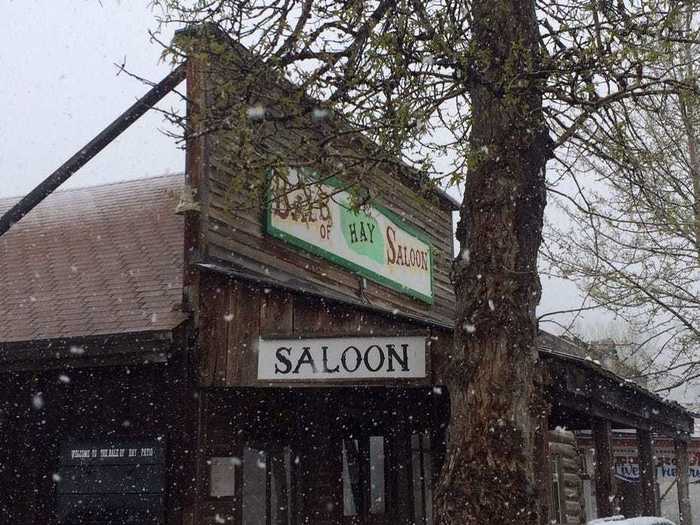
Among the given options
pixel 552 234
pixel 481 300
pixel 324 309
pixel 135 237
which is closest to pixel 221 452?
pixel 324 309

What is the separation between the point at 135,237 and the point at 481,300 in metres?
6.78

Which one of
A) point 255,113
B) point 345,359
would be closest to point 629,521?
point 345,359

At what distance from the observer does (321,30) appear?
6277 mm


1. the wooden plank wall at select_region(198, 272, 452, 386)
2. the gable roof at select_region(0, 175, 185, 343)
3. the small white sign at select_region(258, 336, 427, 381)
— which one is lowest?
the small white sign at select_region(258, 336, 427, 381)

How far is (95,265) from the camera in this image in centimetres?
1038

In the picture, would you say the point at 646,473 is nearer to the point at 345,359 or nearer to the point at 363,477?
the point at 363,477

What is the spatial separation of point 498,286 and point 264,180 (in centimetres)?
210

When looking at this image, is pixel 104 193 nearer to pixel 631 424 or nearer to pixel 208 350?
pixel 208 350

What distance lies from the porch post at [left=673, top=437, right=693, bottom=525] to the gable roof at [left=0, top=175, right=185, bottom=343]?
30.6 feet

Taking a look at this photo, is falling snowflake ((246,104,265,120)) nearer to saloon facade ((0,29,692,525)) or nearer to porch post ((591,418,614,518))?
saloon facade ((0,29,692,525))

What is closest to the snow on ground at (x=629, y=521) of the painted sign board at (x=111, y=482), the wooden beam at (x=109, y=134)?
the painted sign board at (x=111, y=482)

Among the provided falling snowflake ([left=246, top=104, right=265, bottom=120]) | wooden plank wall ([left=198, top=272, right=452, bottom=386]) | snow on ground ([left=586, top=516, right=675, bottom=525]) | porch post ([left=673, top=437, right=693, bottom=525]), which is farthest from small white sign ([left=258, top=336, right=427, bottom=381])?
porch post ([left=673, top=437, right=693, bottom=525])

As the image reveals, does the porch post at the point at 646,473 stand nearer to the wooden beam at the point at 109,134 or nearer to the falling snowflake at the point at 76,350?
the falling snowflake at the point at 76,350

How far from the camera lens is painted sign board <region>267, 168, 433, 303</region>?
33.7 ft
